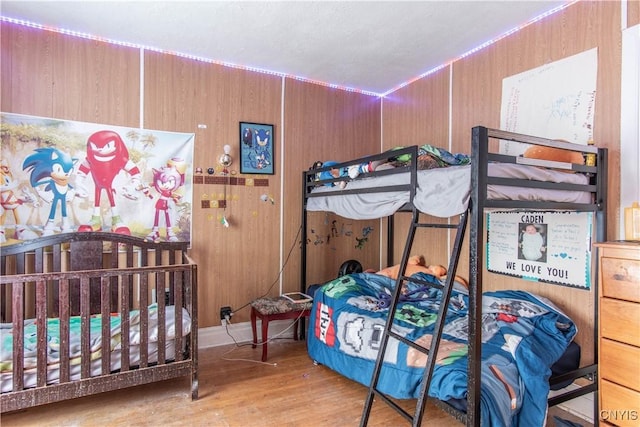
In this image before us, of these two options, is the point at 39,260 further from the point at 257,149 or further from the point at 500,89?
the point at 500,89

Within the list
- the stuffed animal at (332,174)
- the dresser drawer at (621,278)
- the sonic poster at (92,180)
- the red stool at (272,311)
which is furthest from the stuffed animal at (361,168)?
the sonic poster at (92,180)

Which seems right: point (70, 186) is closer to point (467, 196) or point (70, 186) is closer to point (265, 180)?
point (265, 180)

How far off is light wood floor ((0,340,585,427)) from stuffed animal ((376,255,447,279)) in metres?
1.02

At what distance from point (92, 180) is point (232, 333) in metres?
1.72

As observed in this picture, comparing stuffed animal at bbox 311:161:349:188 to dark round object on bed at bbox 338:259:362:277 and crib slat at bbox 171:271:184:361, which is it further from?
crib slat at bbox 171:271:184:361

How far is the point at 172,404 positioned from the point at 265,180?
1960mm

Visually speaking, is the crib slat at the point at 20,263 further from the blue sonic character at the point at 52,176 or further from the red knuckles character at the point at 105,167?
the red knuckles character at the point at 105,167

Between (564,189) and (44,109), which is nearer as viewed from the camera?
(564,189)

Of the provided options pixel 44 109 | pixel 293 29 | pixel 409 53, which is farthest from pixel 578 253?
pixel 44 109

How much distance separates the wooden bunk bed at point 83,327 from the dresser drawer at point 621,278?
227 cm

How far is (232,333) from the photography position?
3.30 m

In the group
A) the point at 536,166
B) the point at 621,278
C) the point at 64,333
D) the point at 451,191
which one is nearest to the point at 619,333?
the point at 621,278

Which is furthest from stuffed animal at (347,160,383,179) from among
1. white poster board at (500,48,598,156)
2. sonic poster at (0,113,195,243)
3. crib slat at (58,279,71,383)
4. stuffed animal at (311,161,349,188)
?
crib slat at (58,279,71,383)

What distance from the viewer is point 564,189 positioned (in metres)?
1.90
